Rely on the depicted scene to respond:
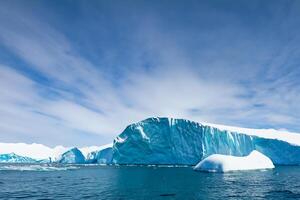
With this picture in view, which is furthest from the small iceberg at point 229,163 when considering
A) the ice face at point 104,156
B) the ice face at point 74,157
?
the ice face at point 74,157

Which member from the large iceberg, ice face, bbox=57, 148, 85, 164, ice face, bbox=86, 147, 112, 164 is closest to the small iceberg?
the large iceberg

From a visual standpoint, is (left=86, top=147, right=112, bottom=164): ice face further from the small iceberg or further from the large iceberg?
the small iceberg

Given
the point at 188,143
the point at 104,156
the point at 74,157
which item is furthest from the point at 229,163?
the point at 74,157

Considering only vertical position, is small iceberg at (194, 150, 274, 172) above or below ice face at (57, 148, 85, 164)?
below

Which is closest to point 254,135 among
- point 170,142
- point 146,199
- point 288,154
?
point 288,154

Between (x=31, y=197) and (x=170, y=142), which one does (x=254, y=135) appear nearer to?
(x=170, y=142)

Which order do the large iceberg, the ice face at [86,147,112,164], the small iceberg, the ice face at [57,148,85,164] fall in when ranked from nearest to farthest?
1. the small iceberg
2. the large iceberg
3. the ice face at [86,147,112,164]
4. the ice face at [57,148,85,164]

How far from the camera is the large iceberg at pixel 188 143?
344 ft

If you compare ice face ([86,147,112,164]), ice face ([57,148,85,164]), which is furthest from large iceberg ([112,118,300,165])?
ice face ([57,148,85,164])

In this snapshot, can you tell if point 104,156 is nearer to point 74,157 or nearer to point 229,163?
point 74,157

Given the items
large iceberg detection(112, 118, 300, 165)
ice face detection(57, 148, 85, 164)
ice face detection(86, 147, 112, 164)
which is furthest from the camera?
ice face detection(57, 148, 85, 164)

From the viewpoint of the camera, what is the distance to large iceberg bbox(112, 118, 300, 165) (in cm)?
10500

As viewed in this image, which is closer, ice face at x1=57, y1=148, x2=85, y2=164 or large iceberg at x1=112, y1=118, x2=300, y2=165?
large iceberg at x1=112, y1=118, x2=300, y2=165

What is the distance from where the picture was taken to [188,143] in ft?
358
